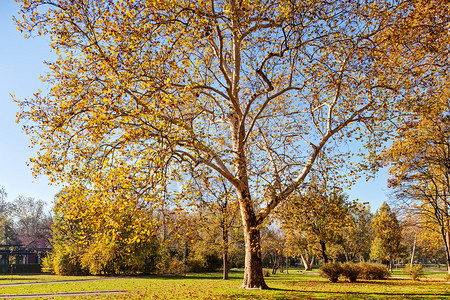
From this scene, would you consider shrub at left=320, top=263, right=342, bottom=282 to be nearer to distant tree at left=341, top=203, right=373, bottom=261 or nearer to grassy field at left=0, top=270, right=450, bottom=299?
grassy field at left=0, top=270, right=450, bottom=299

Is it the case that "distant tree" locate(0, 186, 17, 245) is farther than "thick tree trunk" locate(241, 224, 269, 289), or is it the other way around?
"distant tree" locate(0, 186, 17, 245)

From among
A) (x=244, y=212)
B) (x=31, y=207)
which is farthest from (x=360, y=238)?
(x=31, y=207)

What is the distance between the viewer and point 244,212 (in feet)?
41.9

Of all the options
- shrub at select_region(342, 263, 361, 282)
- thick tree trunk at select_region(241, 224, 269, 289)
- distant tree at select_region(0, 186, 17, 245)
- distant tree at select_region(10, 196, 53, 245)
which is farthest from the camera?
distant tree at select_region(10, 196, 53, 245)

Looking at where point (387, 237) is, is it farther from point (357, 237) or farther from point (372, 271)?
point (372, 271)

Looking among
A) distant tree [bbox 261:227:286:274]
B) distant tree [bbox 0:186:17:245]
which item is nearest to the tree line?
distant tree [bbox 0:186:17:245]

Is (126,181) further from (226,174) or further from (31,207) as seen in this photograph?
(31,207)

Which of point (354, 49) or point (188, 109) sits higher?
point (354, 49)

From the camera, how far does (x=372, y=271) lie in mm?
24500

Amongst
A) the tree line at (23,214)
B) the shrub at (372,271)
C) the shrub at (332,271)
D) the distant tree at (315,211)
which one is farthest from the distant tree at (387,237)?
the tree line at (23,214)

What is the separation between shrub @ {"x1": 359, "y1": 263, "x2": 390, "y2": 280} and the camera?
954 inches

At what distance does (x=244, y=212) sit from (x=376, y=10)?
8.71 meters

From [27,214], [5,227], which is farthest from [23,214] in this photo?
[5,227]

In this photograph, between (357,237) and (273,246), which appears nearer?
(273,246)
